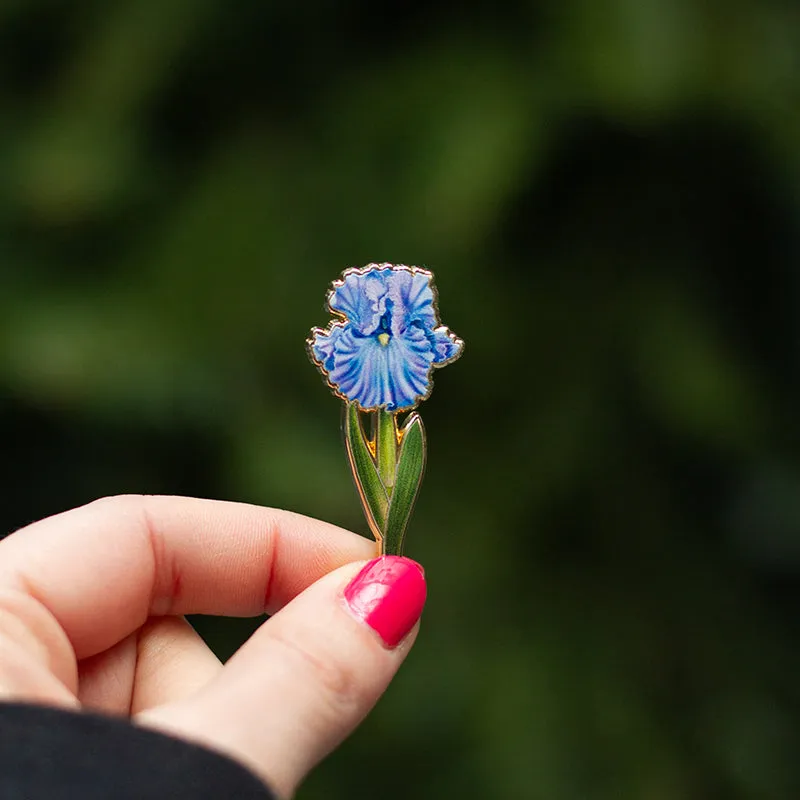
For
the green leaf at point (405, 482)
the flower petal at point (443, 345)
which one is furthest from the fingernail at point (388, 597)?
the flower petal at point (443, 345)

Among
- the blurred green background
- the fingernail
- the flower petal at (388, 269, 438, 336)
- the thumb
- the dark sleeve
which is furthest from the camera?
the blurred green background

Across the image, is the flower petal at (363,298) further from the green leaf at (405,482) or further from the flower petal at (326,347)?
the green leaf at (405,482)

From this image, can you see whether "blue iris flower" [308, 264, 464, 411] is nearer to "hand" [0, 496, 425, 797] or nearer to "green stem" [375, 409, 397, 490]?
"green stem" [375, 409, 397, 490]

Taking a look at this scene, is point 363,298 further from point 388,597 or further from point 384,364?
point 388,597

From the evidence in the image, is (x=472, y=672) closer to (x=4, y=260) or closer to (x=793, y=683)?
(x=793, y=683)

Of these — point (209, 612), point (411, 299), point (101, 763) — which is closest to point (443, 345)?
point (411, 299)

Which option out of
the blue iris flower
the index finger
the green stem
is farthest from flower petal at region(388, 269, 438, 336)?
the index finger

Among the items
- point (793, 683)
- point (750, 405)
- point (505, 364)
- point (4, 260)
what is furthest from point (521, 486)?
point (4, 260)
